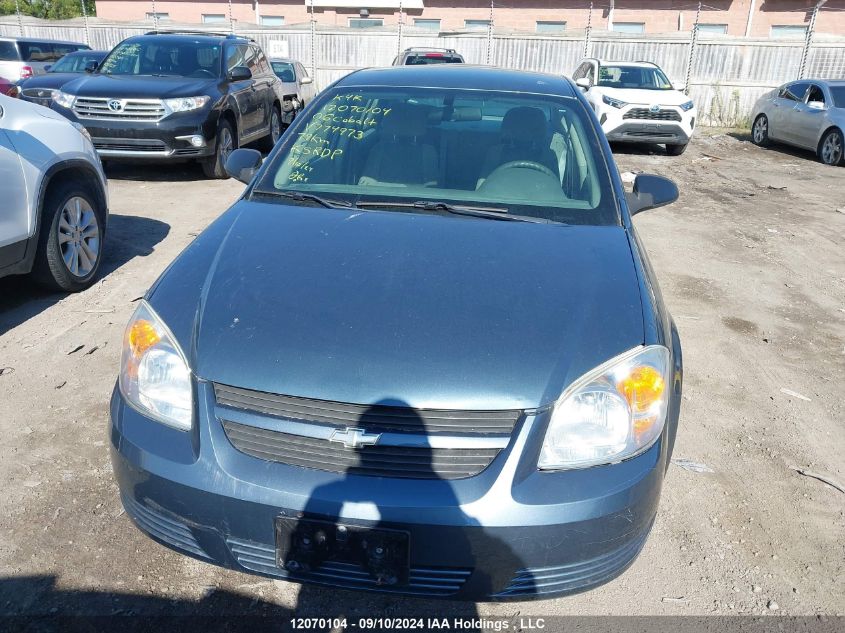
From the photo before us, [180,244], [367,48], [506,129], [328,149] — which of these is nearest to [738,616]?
[506,129]

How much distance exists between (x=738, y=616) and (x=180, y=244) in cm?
549

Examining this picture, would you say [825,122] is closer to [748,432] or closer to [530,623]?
[748,432]

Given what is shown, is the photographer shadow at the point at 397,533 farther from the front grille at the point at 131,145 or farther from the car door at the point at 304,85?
the car door at the point at 304,85

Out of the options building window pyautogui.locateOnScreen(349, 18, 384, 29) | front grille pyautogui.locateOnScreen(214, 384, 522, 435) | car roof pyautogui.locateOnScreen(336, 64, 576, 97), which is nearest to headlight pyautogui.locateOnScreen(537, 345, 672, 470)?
front grille pyautogui.locateOnScreen(214, 384, 522, 435)

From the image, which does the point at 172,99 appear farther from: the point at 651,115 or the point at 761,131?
the point at 761,131

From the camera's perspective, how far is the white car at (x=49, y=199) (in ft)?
14.6

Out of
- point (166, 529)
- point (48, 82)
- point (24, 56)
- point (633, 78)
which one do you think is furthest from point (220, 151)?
point (24, 56)

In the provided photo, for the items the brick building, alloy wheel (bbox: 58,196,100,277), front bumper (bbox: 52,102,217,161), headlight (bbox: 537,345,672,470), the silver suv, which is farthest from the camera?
the brick building

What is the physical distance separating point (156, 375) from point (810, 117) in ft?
49.0

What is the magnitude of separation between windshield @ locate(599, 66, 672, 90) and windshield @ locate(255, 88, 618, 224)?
11.9 meters

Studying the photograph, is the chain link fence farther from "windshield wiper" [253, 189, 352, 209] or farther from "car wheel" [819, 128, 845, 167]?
"windshield wiper" [253, 189, 352, 209]

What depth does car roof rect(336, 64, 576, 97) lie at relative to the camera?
146 inches

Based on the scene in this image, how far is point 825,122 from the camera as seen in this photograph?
13.5 metres

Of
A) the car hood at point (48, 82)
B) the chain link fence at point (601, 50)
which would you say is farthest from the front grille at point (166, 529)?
the chain link fence at point (601, 50)
